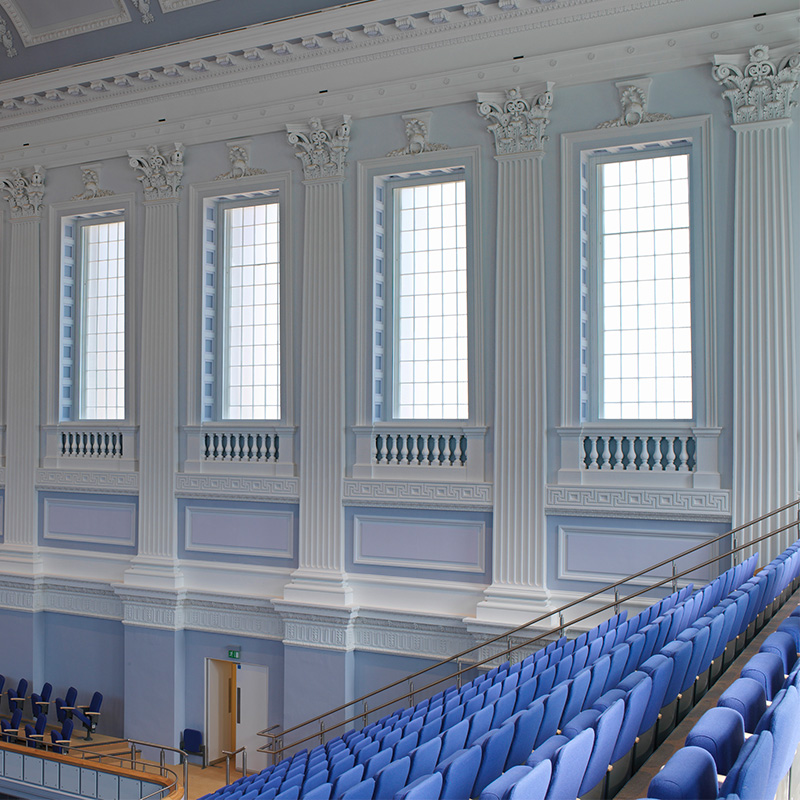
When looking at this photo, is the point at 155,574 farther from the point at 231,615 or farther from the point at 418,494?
the point at 418,494

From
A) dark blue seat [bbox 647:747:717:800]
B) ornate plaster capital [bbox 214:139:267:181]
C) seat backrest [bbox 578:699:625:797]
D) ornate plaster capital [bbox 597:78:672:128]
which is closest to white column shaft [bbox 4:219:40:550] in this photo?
ornate plaster capital [bbox 214:139:267:181]

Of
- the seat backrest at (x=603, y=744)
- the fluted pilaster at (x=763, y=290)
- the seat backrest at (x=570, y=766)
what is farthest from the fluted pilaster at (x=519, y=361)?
the seat backrest at (x=570, y=766)

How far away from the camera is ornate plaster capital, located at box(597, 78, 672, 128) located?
8.61 metres

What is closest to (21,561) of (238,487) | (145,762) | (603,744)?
(238,487)

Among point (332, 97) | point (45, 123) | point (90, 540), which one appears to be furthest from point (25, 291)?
point (332, 97)

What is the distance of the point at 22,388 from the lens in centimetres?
1248

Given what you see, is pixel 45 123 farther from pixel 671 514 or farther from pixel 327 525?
pixel 671 514

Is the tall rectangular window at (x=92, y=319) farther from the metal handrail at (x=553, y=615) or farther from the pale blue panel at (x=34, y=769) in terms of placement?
the metal handrail at (x=553, y=615)

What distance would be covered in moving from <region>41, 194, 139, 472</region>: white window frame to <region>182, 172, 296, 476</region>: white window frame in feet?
3.24

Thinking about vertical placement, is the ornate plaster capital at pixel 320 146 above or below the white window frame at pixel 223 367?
above

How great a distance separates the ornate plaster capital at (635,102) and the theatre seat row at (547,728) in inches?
202

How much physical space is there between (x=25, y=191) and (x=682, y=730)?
12276 millimetres

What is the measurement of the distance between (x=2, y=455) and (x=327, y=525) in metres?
6.00

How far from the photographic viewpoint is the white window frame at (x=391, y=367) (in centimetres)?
939
